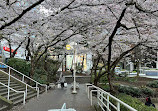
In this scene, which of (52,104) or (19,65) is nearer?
(52,104)

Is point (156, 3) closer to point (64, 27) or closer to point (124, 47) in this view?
point (64, 27)

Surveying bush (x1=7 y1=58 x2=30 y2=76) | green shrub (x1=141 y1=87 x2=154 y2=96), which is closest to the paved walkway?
green shrub (x1=141 y1=87 x2=154 y2=96)

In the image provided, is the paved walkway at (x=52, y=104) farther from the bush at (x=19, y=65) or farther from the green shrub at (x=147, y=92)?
the bush at (x=19, y=65)

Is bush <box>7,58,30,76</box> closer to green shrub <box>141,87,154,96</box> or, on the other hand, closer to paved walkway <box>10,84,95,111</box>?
paved walkway <box>10,84,95,111</box>

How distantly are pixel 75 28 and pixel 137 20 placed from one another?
14.1ft

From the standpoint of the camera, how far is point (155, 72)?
2709 centimetres

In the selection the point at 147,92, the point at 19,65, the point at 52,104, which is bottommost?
the point at 147,92

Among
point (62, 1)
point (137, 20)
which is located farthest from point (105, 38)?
point (62, 1)

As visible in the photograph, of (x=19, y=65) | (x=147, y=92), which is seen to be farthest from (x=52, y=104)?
(x=19, y=65)

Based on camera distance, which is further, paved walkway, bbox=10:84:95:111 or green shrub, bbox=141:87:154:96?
green shrub, bbox=141:87:154:96

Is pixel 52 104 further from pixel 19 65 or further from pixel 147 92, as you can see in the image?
pixel 19 65

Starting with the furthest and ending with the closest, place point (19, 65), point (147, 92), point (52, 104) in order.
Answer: point (19, 65)
point (147, 92)
point (52, 104)

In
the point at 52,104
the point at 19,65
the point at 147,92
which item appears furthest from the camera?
the point at 19,65

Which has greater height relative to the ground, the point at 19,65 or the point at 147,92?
the point at 19,65
